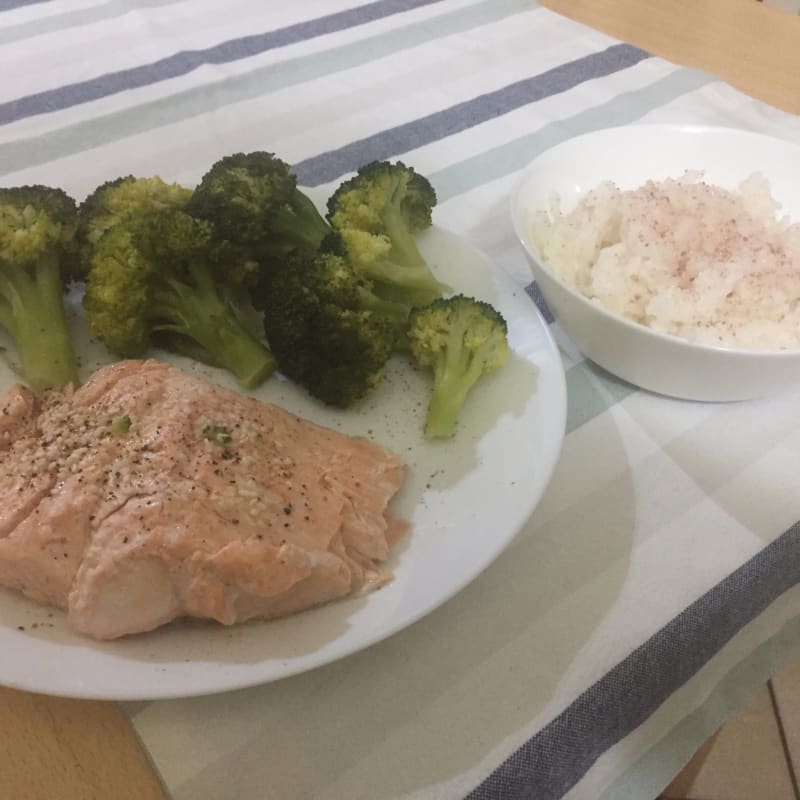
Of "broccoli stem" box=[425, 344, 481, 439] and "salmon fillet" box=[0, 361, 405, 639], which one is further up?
"salmon fillet" box=[0, 361, 405, 639]

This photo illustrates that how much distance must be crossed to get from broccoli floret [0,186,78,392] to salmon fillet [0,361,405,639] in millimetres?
91

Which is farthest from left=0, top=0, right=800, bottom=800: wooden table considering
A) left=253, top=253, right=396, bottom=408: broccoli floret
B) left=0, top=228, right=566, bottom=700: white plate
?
left=253, top=253, right=396, bottom=408: broccoli floret

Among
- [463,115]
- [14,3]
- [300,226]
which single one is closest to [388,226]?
[300,226]

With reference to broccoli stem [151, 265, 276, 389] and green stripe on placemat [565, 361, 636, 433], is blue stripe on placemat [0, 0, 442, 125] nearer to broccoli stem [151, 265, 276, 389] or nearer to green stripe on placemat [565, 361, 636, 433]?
broccoli stem [151, 265, 276, 389]

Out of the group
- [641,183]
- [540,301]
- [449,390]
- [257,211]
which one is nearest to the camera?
[449,390]

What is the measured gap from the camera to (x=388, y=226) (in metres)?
1.24

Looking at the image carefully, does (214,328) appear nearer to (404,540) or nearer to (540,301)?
(404,540)

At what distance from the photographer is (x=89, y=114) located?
5.60 ft

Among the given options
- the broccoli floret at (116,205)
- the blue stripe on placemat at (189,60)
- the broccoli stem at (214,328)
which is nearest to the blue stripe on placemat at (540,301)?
the broccoli stem at (214,328)

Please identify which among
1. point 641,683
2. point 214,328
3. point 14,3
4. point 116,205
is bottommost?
point 641,683

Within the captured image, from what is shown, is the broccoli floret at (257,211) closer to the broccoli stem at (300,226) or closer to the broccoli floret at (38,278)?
the broccoli stem at (300,226)

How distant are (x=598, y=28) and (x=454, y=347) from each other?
1568mm

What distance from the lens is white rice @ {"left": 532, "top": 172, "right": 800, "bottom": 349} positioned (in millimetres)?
1095

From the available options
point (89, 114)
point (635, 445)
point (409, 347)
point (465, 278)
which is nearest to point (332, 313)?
point (409, 347)
